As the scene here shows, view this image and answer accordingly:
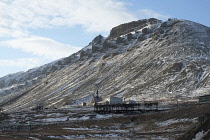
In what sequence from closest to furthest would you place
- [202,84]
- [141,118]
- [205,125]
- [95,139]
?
[205,125] < [95,139] < [141,118] < [202,84]

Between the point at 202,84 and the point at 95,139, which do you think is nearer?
the point at 95,139

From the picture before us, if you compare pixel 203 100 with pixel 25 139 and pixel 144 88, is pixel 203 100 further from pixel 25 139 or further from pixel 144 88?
pixel 144 88

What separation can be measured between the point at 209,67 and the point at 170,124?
142271 mm

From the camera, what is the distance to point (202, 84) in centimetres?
17562

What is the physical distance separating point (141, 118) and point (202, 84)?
334 feet

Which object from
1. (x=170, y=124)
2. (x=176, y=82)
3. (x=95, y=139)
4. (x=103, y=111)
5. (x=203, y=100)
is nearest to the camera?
(x=95, y=139)

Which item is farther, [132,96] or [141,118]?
[132,96]

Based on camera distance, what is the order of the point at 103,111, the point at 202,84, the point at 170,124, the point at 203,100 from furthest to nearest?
the point at 202,84 → the point at 103,111 → the point at 203,100 → the point at 170,124

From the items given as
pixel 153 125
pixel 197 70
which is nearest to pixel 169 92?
pixel 197 70

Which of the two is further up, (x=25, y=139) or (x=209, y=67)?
(x=209, y=67)

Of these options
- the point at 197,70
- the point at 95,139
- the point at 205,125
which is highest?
the point at 197,70

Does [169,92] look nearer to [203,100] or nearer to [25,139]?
[203,100]

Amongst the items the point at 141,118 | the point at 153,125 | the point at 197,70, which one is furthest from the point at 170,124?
the point at 197,70

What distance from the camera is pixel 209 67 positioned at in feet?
650
